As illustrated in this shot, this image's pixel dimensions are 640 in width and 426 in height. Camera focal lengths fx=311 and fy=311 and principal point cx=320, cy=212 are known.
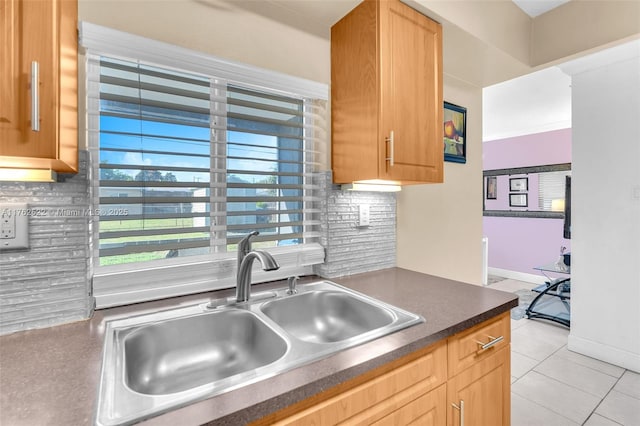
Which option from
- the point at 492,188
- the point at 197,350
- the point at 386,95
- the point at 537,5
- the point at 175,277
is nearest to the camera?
the point at 197,350

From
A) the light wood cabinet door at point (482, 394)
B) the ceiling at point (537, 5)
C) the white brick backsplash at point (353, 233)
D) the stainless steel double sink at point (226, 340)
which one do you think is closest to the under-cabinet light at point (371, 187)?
the white brick backsplash at point (353, 233)

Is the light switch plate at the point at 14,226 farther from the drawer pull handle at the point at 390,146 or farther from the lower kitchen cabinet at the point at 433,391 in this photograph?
the drawer pull handle at the point at 390,146

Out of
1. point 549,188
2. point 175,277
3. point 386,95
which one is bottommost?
point 175,277

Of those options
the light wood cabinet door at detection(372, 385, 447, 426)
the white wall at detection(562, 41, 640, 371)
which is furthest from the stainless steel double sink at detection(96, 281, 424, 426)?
the white wall at detection(562, 41, 640, 371)

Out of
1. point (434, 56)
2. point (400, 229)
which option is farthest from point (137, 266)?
point (434, 56)

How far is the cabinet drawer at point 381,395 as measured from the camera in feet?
2.46

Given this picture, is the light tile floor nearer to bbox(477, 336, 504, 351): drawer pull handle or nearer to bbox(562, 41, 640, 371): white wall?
bbox(562, 41, 640, 371): white wall

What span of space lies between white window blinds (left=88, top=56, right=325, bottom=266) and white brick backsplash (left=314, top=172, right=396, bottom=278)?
9 cm

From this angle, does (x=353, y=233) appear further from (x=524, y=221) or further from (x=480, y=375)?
(x=524, y=221)

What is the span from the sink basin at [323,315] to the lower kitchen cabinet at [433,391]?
0.28m

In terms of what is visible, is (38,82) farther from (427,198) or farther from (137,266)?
(427,198)

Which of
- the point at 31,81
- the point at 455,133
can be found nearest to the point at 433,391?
the point at 31,81

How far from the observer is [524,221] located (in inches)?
205

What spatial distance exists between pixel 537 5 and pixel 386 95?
1.47 meters
